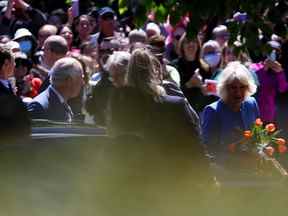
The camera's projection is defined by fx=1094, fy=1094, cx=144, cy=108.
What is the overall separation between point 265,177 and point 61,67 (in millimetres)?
2033

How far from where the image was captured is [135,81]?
300 inches

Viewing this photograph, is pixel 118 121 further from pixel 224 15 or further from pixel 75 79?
pixel 75 79

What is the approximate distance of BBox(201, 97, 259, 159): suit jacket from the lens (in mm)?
9492

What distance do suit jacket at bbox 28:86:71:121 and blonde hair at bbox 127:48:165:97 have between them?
5.66ft

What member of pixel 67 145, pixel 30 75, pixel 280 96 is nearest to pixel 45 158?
pixel 67 145

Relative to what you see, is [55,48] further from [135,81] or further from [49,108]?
[135,81]

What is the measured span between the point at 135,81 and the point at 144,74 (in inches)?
3.2

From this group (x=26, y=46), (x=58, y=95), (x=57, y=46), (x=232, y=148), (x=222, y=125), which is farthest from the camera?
(x=26, y=46)

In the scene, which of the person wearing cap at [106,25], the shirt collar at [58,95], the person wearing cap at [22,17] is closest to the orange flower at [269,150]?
the shirt collar at [58,95]

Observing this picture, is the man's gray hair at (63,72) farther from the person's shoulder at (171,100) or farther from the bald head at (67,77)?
the person's shoulder at (171,100)

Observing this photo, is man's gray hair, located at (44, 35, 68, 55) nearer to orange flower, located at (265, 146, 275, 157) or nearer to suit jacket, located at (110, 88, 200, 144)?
orange flower, located at (265, 146, 275, 157)

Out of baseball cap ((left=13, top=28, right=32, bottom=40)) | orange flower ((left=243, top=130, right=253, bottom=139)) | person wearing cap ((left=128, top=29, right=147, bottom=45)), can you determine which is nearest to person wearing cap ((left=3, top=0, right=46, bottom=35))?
baseball cap ((left=13, top=28, right=32, bottom=40))

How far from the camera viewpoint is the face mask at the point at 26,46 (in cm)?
1313

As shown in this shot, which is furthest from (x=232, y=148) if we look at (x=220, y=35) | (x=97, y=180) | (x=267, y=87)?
(x=220, y=35)
